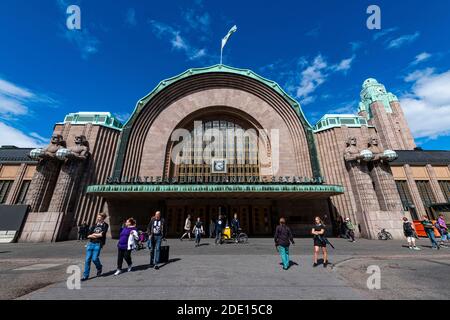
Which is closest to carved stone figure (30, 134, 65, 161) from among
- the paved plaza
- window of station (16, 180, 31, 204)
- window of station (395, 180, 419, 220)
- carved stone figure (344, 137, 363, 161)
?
window of station (16, 180, 31, 204)

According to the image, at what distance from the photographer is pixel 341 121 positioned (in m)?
22.9

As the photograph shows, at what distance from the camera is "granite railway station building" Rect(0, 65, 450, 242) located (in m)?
17.5

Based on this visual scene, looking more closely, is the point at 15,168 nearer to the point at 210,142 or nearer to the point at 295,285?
the point at 210,142

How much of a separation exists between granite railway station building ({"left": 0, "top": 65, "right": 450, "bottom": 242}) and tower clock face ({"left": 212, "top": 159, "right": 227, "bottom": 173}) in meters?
0.12

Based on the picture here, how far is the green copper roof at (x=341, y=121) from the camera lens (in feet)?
74.4

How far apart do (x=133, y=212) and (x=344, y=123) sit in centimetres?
2521

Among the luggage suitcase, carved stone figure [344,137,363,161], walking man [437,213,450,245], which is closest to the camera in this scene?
the luggage suitcase

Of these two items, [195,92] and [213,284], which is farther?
[195,92]

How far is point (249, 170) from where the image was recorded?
2314cm

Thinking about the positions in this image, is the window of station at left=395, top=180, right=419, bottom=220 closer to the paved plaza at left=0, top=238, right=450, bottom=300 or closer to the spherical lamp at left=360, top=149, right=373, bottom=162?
the spherical lamp at left=360, top=149, right=373, bottom=162
